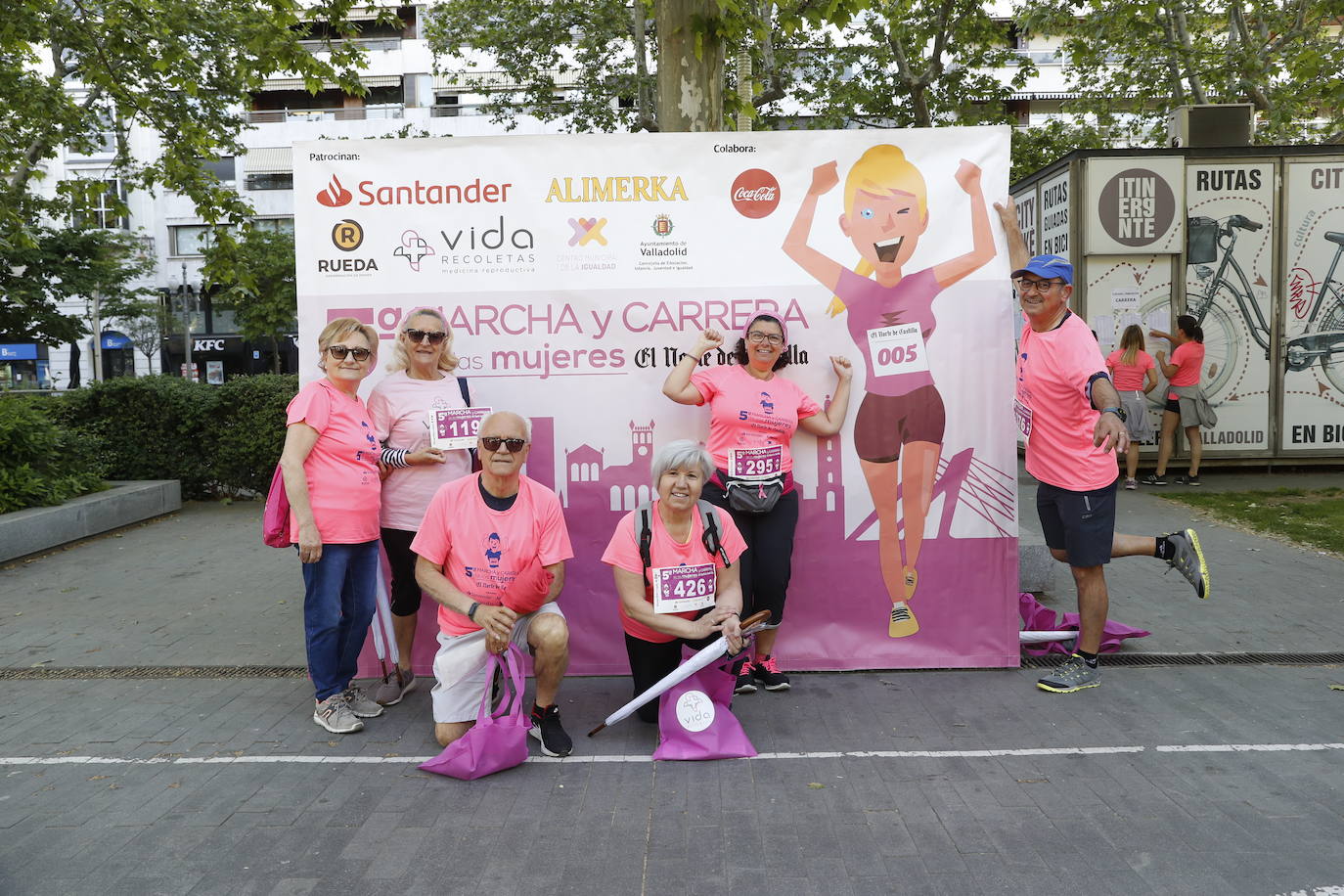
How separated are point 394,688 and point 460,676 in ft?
2.90

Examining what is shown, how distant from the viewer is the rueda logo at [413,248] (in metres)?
5.20

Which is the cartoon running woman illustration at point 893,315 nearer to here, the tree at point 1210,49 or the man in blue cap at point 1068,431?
the man in blue cap at point 1068,431

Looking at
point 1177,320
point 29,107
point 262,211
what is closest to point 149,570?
point 29,107

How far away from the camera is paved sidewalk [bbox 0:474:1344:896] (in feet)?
10.6

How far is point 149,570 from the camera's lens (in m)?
8.38

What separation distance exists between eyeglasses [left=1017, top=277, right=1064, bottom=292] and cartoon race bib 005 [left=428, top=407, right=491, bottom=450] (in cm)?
263

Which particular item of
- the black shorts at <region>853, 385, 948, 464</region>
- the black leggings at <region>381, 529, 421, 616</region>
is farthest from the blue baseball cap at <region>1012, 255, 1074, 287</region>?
the black leggings at <region>381, 529, 421, 616</region>

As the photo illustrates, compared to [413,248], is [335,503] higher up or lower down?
lower down

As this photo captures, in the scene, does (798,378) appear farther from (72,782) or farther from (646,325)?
(72,782)

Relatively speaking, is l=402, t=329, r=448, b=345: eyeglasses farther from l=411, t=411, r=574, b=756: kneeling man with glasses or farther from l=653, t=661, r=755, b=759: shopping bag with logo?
l=653, t=661, r=755, b=759: shopping bag with logo

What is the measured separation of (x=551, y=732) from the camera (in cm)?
432

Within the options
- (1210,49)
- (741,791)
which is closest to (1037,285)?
(741,791)

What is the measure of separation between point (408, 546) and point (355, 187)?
1.80 metres

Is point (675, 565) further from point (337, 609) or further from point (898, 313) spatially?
point (898, 313)
